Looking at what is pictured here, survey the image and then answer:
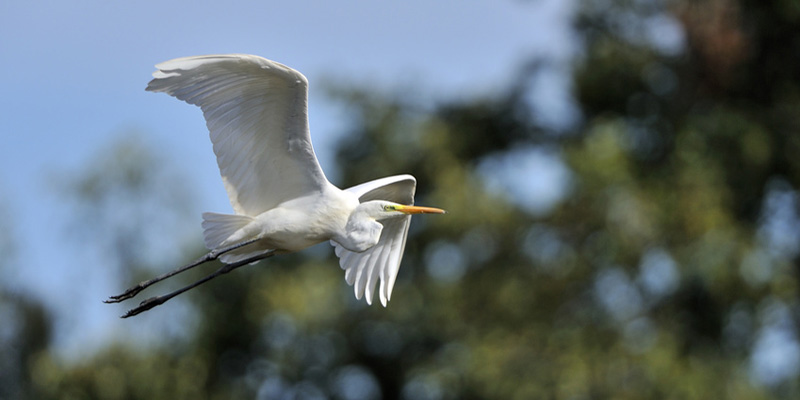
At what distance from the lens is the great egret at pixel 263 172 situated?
21.9ft

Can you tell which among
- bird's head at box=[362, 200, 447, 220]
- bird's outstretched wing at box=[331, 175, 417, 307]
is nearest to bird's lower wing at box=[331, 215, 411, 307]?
bird's outstretched wing at box=[331, 175, 417, 307]

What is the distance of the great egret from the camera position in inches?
263

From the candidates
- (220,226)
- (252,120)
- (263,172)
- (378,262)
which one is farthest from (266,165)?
(378,262)

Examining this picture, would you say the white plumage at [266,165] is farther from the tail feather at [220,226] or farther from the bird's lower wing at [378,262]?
the bird's lower wing at [378,262]

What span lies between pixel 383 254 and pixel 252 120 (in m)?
1.69

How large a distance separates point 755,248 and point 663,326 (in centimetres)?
224

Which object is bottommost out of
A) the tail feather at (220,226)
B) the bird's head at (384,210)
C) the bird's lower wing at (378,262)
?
the bird's lower wing at (378,262)

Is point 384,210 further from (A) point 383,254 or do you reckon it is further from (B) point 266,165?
(A) point 383,254

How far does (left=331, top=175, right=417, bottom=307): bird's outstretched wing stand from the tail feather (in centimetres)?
96

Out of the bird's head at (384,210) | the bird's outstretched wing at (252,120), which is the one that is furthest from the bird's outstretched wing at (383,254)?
the bird's outstretched wing at (252,120)

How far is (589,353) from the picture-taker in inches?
748

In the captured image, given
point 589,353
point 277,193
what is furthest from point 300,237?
point 589,353

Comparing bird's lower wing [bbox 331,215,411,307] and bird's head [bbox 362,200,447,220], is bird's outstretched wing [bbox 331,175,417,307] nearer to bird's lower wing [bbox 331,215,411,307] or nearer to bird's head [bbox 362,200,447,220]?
bird's lower wing [bbox 331,215,411,307]

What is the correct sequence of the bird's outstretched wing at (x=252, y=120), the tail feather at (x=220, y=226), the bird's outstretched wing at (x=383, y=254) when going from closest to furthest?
the bird's outstretched wing at (x=252, y=120) → the tail feather at (x=220, y=226) → the bird's outstretched wing at (x=383, y=254)
